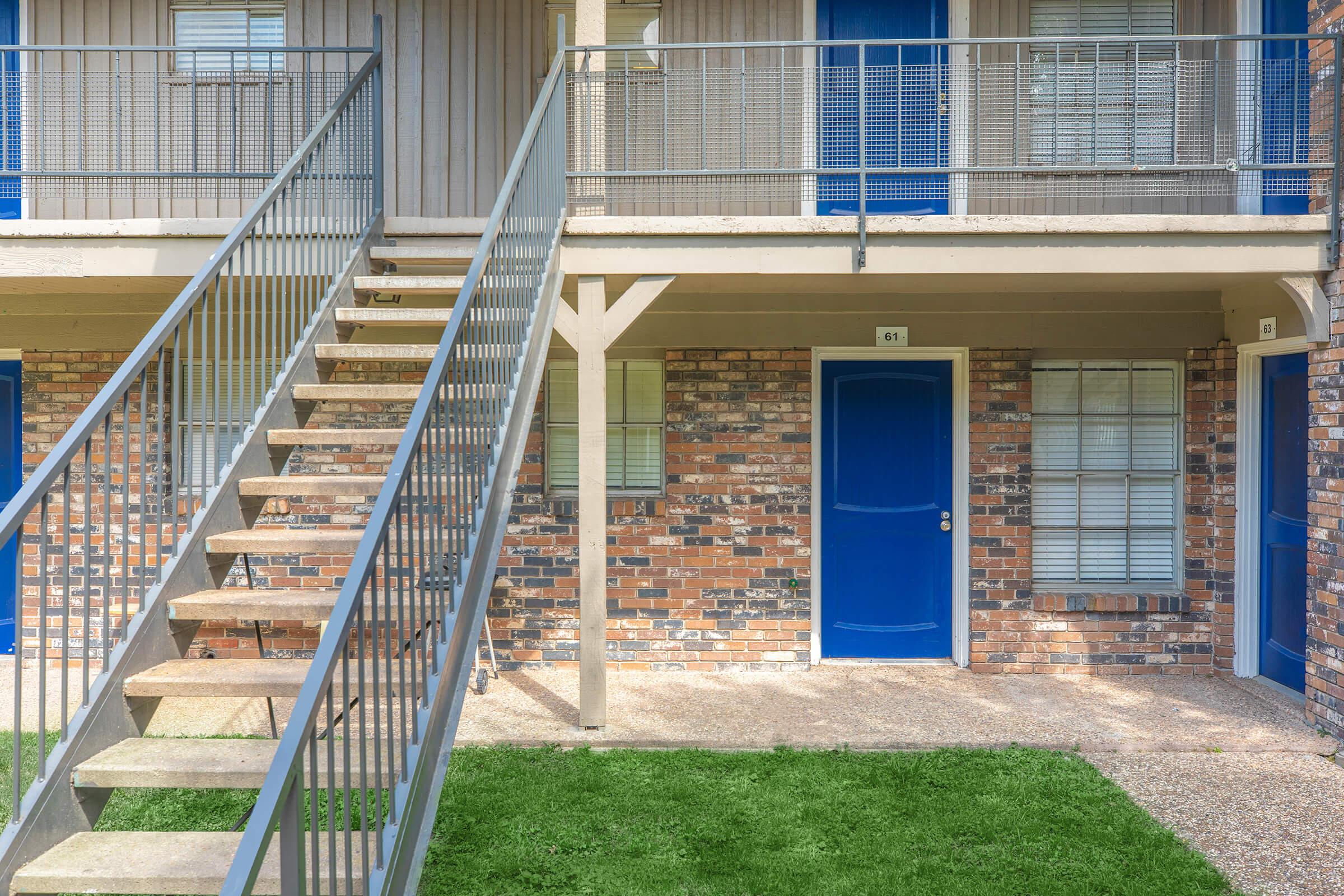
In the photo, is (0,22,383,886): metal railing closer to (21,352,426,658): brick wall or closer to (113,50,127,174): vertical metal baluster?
(21,352,426,658): brick wall

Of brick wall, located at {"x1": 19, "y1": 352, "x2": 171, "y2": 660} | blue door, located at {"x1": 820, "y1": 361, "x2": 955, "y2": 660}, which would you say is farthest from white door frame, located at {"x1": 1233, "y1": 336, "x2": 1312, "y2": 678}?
brick wall, located at {"x1": 19, "y1": 352, "x2": 171, "y2": 660}

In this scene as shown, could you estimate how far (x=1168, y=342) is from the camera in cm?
605

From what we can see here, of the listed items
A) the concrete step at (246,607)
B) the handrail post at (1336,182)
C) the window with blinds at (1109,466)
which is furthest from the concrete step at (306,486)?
the handrail post at (1336,182)

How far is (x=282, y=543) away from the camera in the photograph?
321 cm

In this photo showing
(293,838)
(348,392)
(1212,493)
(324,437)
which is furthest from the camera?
(1212,493)

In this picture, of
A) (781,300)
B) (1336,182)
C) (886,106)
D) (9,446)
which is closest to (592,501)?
(781,300)

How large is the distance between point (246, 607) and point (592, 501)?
2.07 m

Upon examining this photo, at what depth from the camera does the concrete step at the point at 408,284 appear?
4.33 meters

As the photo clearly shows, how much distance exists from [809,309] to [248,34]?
4.00m

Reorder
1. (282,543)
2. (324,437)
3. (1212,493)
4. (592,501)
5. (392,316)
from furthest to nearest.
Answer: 1. (1212,493)
2. (592,501)
3. (392,316)
4. (324,437)
5. (282,543)

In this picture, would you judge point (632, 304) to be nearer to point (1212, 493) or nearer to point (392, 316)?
point (392, 316)

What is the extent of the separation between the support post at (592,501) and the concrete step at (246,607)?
1.85 m

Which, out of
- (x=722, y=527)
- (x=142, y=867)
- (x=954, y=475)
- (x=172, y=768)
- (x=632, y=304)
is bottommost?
(x=142, y=867)

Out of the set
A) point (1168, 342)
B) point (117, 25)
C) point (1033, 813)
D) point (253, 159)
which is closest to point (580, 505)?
point (1033, 813)
